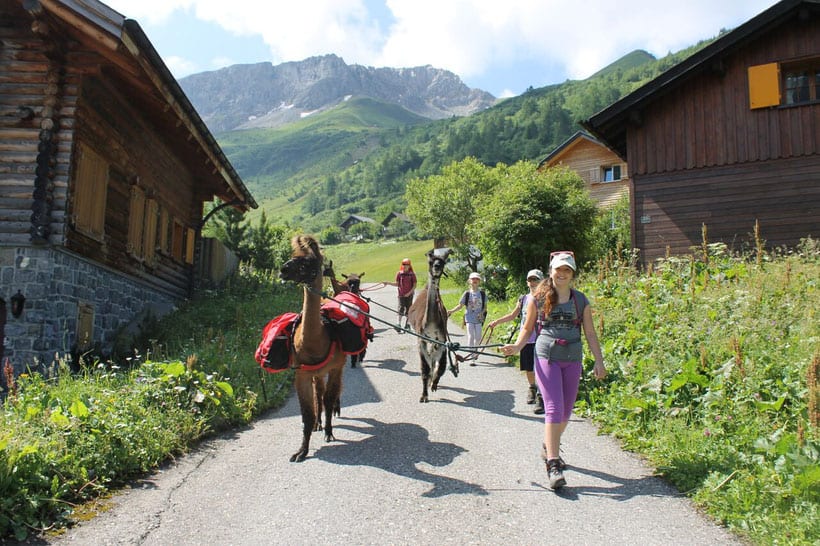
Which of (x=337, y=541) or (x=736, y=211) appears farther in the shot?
(x=736, y=211)

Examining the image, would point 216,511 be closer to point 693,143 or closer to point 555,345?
point 555,345

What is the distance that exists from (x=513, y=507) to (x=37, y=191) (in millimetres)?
9368

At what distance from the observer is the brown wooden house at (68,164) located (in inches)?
379

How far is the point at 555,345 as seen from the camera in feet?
17.3

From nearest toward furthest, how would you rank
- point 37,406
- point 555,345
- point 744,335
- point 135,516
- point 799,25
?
point 135,516 → point 555,345 → point 37,406 → point 744,335 → point 799,25

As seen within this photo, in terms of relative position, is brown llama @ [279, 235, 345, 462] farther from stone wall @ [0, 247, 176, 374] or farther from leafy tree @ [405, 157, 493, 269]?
leafy tree @ [405, 157, 493, 269]

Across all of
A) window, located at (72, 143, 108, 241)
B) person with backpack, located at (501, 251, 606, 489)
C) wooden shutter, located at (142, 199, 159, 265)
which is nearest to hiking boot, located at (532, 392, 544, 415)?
person with backpack, located at (501, 251, 606, 489)

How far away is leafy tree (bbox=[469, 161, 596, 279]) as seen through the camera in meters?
19.3

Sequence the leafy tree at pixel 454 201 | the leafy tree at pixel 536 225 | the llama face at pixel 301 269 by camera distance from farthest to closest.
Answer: the leafy tree at pixel 454 201 → the leafy tree at pixel 536 225 → the llama face at pixel 301 269

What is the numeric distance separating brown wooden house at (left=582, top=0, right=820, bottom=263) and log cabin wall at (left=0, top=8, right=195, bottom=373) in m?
12.6

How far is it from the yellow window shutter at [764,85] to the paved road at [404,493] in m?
11.9

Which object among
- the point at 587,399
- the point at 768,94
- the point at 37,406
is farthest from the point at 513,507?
the point at 768,94

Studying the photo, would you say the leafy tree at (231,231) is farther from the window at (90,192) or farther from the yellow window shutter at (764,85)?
the yellow window shutter at (764,85)

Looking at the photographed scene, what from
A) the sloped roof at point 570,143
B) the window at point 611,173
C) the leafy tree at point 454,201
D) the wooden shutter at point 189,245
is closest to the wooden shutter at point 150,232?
the wooden shutter at point 189,245
